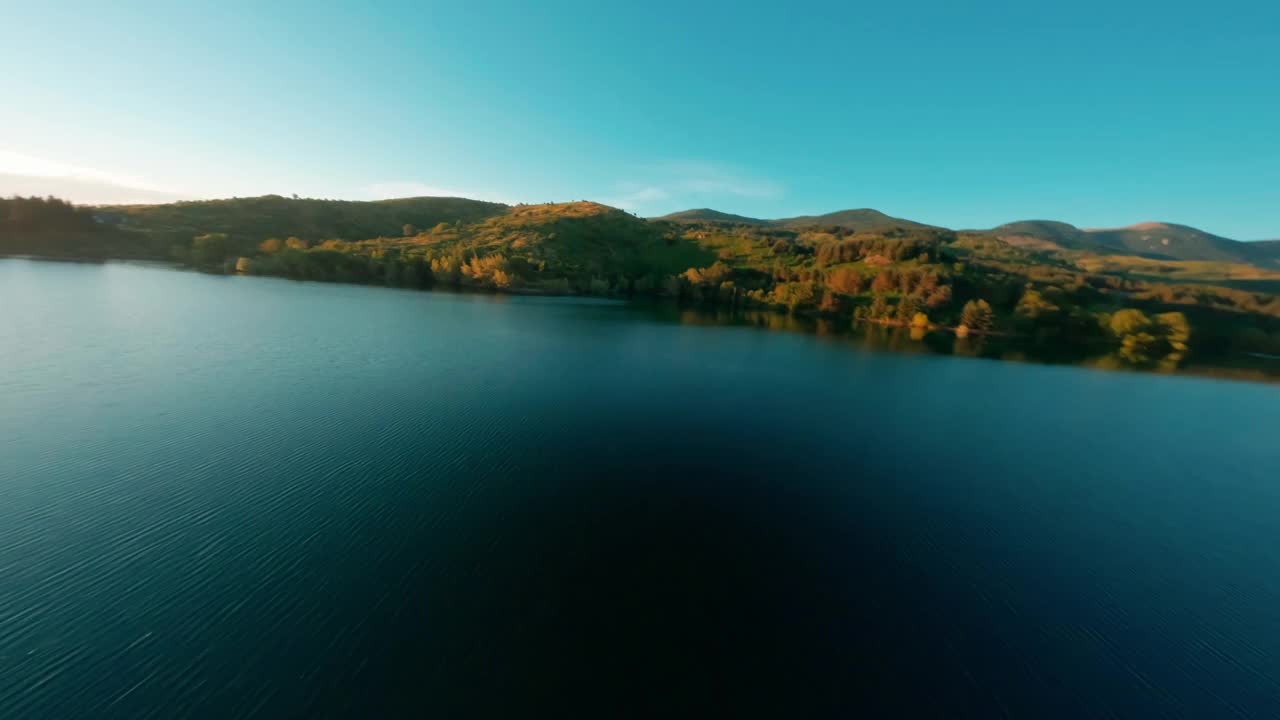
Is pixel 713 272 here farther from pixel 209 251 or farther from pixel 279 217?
pixel 279 217

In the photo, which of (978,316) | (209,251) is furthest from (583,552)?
(209,251)

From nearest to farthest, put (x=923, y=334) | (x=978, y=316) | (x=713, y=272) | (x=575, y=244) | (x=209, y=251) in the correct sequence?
(x=923, y=334)
(x=978, y=316)
(x=209, y=251)
(x=713, y=272)
(x=575, y=244)

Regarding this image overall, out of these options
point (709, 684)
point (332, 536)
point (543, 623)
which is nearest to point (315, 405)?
point (332, 536)

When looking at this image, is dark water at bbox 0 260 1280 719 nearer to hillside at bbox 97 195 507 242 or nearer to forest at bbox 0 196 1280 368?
forest at bbox 0 196 1280 368

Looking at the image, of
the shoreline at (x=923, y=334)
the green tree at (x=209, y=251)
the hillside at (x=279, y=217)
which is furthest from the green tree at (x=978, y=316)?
the hillside at (x=279, y=217)

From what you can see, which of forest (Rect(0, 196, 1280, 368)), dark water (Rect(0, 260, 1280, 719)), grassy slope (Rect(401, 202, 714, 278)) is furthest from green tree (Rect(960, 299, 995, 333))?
grassy slope (Rect(401, 202, 714, 278))
